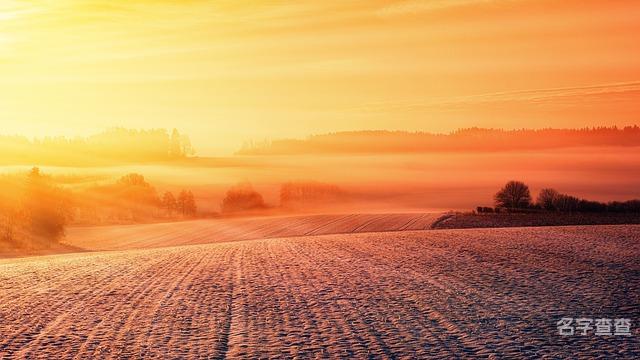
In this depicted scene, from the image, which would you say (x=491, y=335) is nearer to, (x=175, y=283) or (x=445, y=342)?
(x=445, y=342)

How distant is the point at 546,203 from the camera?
62562 mm

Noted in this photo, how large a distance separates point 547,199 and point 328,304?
1975 inches

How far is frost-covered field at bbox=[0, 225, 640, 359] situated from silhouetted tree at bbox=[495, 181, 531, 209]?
34611 mm

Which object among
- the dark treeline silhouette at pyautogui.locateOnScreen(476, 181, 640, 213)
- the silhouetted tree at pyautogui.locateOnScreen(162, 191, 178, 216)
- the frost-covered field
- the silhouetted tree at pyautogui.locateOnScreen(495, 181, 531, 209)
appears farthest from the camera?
the silhouetted tree at pyautogui.locateOnScreen(162, 191, 178, 216)

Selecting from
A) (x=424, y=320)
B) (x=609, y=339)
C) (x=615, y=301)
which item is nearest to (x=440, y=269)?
(x=615, y=301)

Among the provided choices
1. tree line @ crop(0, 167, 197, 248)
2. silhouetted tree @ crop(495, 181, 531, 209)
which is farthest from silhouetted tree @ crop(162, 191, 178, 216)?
silhouetted tree @ crop(495, 181, 531, 209)

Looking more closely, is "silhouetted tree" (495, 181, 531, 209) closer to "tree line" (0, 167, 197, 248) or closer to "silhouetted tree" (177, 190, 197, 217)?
"tree line" (0, 167, 197, 248)

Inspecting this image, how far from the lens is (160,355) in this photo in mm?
12281

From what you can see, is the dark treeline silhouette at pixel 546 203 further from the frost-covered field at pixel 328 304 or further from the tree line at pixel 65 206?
the tree line at pixel 65 206

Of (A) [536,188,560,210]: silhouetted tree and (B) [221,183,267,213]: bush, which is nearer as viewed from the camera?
(A) [536,188,560,210]: silhouetted tree

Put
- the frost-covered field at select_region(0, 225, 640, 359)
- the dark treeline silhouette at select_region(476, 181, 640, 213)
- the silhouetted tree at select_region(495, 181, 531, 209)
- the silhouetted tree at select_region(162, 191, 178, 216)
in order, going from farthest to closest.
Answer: the silhouetted tree at select_region(162, 191, 178, 216) < the silhouetted tree at select_region(495, 181, 531, 209) < the dark treeline silhouette at select_region(476, 181, 640, 213) < the frost-covered field at select_region(0, 225, 640, 359)

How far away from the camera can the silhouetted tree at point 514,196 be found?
63.3m

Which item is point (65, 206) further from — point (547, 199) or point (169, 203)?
point (547, 199)

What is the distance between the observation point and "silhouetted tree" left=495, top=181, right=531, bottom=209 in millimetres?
63312
